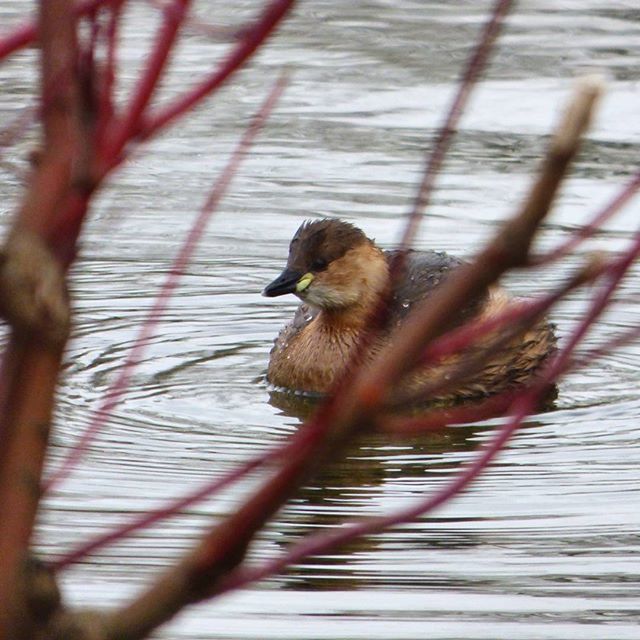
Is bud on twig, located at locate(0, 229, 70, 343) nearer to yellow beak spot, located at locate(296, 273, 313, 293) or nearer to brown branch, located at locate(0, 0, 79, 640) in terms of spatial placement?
brown branch, located at locate(0, 0, 79, 640)

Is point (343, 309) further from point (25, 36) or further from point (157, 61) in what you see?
point (157, 61)

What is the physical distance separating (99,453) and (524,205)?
15.6ft

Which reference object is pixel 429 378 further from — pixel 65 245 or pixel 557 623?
pixel 65 245

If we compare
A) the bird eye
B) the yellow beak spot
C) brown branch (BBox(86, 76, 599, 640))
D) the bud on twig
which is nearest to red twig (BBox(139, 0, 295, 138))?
the bud on twig

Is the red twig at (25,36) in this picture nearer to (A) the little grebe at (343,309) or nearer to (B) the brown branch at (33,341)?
(B) the brown branch at (33,341)

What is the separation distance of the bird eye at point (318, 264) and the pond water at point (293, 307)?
501 mm

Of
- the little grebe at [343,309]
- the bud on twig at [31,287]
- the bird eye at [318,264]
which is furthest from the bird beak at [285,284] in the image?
the bud on twig at [31,287]

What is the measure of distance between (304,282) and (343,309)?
0.56m

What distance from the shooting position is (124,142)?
5.30ft

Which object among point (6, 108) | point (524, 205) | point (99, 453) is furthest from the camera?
point (6, 108)

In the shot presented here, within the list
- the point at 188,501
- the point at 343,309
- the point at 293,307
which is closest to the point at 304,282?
the point at 343,309

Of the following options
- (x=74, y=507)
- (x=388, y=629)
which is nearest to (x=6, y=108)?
(x=74, y=507)

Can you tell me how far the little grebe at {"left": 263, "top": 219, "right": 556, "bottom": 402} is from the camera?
753 cm

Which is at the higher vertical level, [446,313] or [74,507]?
[446,313]
